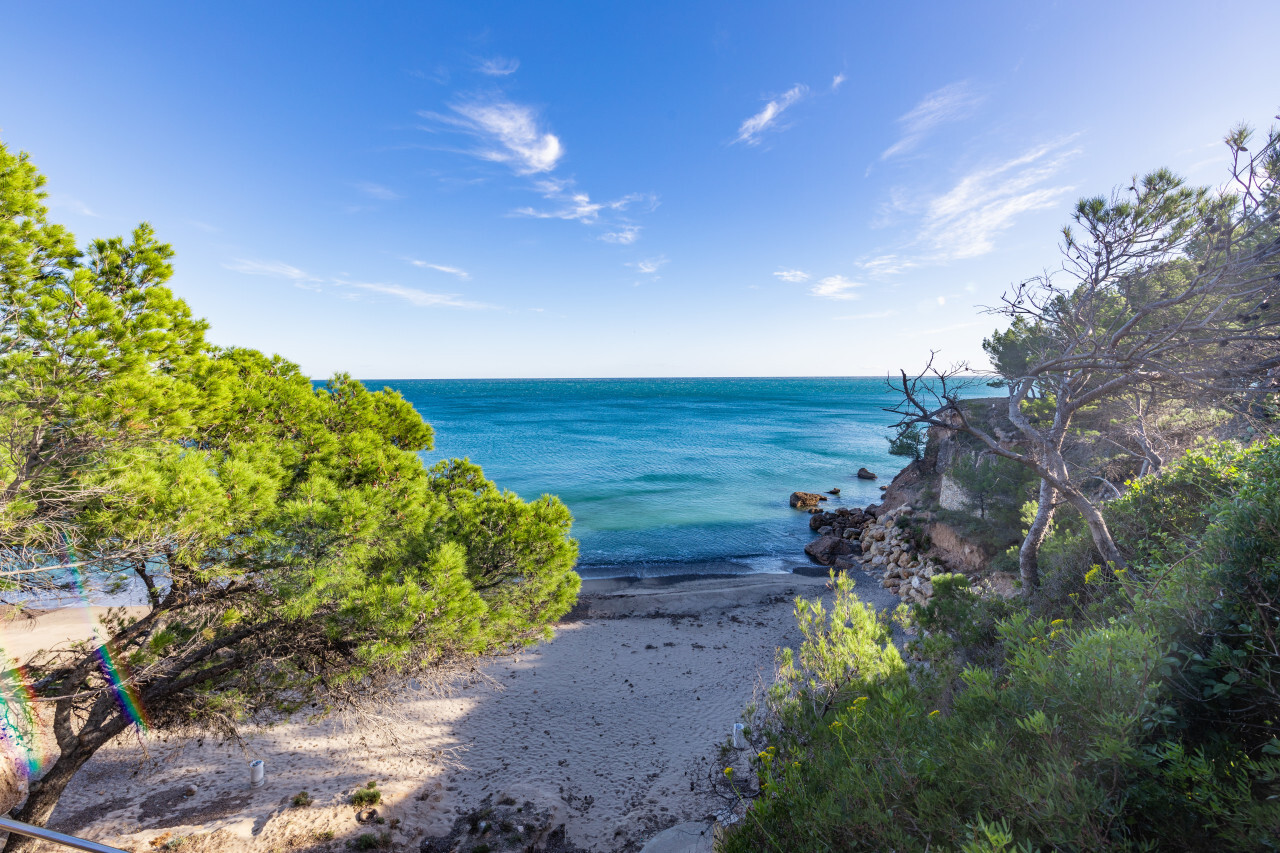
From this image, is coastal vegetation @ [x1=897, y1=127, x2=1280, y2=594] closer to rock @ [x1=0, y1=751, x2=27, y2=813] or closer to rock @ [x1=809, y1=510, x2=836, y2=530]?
rock @ [x1=0, y1=751, x2=27, y2=813]

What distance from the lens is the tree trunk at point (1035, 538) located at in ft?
20.5

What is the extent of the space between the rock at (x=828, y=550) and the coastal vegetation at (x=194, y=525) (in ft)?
55.5

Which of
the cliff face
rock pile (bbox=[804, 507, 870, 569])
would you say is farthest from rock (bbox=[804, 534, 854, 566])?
the cliff face

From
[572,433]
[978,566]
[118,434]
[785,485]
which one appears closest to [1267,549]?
[118,434]

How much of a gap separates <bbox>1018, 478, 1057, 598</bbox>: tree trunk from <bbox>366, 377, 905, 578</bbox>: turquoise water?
8.70ft

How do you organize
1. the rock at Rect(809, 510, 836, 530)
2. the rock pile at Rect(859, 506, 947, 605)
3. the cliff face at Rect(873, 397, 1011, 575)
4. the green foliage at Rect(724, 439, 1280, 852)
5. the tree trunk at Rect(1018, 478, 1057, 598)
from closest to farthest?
the green foliage at Rect(724, 439, 1280, 852)
the tree trunk at Rect(1018, 478, 1057, 598)
the cliff face at Rect(873, 397, 1011, 575)
the rock pile at Rect(859, 506, 947, 605)
the rock at Rect(809, 510, 836, 530)

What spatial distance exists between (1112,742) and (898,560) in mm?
17501

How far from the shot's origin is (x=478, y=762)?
28.7 ft

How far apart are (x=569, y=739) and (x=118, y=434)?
8.63 m

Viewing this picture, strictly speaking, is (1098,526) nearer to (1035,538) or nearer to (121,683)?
(1035,538)

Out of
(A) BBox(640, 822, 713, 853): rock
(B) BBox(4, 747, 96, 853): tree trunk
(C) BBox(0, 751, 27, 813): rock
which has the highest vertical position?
(B) BBox(4, 747, 96, 853): tree trunk

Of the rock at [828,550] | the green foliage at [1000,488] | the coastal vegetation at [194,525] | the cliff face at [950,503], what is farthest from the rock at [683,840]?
the rock at [828,550]

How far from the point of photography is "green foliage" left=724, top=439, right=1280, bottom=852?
94.1 inches

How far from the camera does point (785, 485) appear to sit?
33031 millimetres
